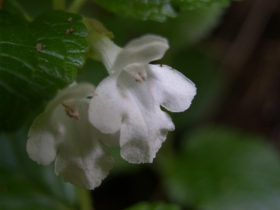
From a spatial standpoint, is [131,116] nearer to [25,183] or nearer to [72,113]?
[72,113]

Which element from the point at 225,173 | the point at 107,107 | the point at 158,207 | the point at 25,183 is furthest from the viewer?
the point at 225,173

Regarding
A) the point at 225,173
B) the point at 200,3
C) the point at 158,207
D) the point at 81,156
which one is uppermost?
the point at 200,3

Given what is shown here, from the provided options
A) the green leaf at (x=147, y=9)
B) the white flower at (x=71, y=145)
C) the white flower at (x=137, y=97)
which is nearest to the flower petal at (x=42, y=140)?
the white flower at (x=71, y=145)

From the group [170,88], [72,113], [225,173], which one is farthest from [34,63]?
[225,173]

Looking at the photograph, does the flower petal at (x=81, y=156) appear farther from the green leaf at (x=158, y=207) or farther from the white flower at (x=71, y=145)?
the green leaf at (x=158, y=207)

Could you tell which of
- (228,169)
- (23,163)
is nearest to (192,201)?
(228,169)

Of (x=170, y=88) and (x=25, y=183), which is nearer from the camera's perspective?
(x=170, y=88)
